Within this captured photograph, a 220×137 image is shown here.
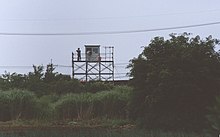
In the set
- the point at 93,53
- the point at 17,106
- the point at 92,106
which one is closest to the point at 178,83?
the point at 92,106

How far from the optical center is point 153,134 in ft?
45.0

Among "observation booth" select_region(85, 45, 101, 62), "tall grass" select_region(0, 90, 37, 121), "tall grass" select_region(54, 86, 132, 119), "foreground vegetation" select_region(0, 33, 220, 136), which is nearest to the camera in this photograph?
"foreground vegetation" select_region(0, 33, 220, 136)

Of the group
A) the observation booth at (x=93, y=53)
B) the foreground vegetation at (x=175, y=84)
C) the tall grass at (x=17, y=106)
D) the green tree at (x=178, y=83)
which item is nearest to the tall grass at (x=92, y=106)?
the tall grass at (x=17, y=106)

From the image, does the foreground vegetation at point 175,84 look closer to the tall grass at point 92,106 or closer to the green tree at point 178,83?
the green tree at point 178,83

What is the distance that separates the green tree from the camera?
18.4m

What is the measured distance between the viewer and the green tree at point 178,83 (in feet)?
60.4

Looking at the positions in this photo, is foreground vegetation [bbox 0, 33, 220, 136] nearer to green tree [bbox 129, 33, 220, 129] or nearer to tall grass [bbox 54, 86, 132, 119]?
green tree [bbox 129, 33, 220, 129]

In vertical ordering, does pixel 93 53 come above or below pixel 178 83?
above

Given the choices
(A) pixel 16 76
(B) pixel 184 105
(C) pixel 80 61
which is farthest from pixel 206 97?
(C) pixel 80 61

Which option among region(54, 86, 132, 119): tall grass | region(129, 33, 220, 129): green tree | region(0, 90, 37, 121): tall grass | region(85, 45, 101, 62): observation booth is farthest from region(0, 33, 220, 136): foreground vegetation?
region(85, 45, 101, 62): observation booth

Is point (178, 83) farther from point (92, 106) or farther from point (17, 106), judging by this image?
point (17, 106)

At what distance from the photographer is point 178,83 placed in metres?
18.4

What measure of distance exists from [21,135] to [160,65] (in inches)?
282

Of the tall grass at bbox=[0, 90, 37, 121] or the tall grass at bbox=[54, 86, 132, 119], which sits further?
the tall grass at bbox=[54, 86, 132, 119]
